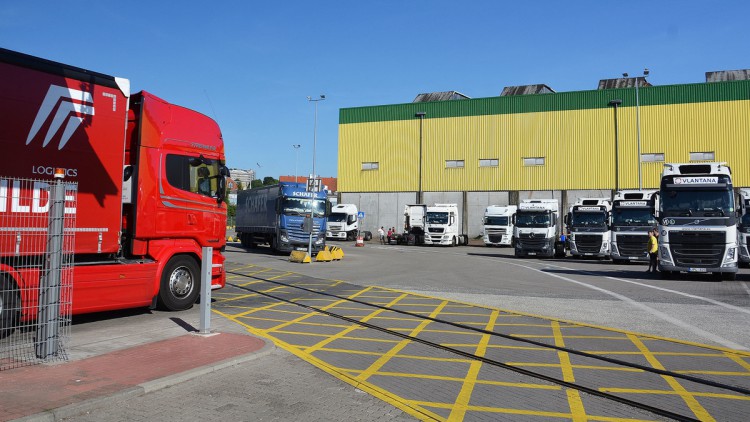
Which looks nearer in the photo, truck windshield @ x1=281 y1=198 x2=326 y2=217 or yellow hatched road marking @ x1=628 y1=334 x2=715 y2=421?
yellow hatched road marking @ x1=628 y1=334 x2=715 y2=421

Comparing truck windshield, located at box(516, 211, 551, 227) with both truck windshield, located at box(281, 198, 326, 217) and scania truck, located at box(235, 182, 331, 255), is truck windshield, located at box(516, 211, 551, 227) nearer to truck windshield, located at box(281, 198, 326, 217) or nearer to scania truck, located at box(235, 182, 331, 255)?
scania truck, located at box(235, 182, 331, 255)

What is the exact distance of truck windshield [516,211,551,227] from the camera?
3183cm

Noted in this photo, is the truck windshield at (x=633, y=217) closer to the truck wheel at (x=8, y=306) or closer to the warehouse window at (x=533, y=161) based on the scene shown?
the warehouse window at (x=533, y=161)

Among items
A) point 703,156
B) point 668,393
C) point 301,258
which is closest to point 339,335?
point 668,393

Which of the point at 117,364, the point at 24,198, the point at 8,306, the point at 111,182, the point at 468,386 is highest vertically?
the point at 111,182

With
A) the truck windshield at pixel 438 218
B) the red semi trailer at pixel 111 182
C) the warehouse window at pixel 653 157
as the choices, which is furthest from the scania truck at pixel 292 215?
the warehouse window at pixel 653 157

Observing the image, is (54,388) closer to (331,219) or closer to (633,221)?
(633,221)

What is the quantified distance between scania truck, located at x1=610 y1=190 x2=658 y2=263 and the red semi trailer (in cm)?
2071

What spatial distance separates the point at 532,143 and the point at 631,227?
2618 centimetres

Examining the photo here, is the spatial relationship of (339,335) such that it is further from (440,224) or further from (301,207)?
(440,224)

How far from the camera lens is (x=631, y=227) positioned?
26.8m

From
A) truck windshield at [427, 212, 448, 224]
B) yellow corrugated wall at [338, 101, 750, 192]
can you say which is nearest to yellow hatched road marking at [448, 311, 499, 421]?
truck windshield at [427, 212, 448, 224]

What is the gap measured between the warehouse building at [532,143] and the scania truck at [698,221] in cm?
2480

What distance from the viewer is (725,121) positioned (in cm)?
4644
